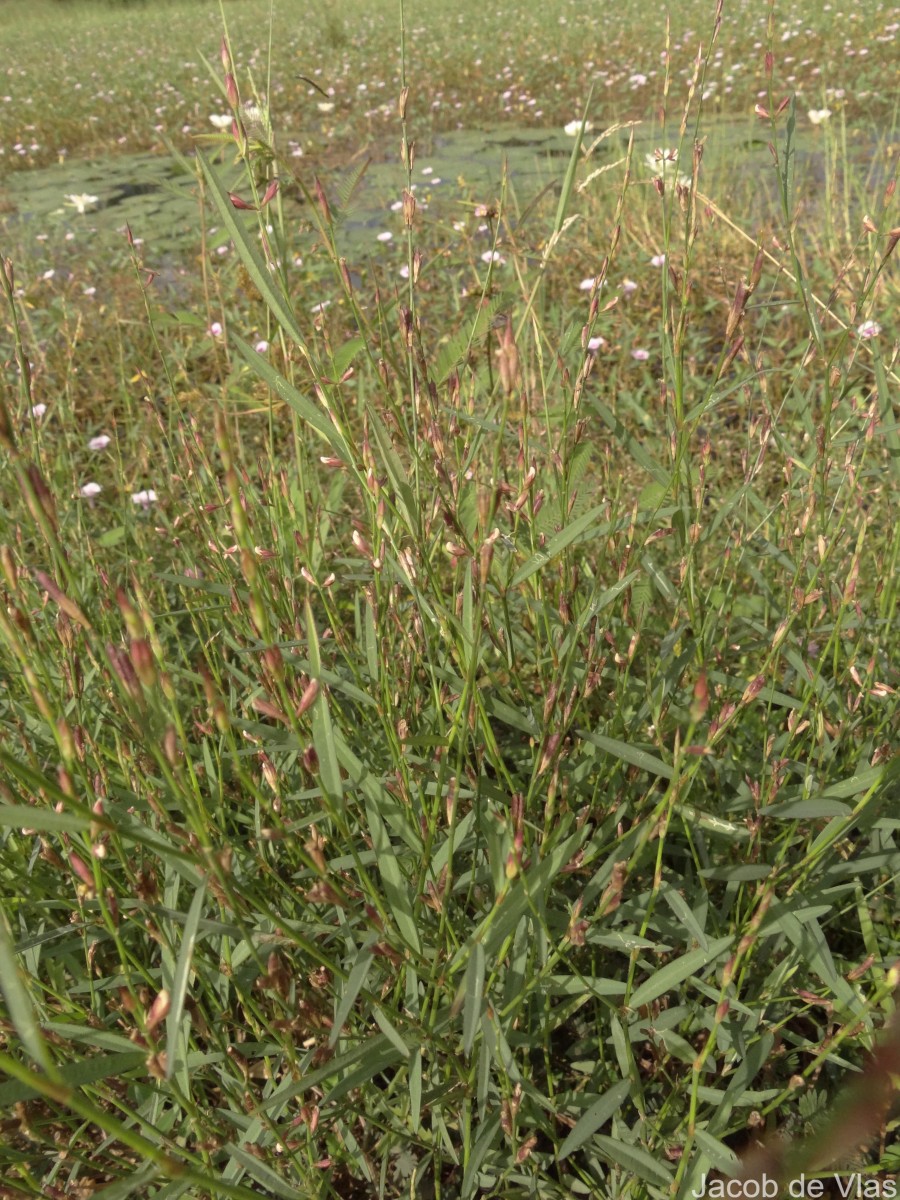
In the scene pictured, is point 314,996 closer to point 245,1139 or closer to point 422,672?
point 245,1139

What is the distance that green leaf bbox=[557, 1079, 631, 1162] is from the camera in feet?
2.29

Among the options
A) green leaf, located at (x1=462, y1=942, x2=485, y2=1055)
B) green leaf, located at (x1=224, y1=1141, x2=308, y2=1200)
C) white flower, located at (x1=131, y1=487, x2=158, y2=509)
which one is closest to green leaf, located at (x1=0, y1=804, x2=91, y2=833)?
green leaf, located at (x1=462, y1=942, x2=485, y2=1055)

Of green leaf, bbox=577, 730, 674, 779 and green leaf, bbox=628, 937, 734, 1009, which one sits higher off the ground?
green leaf, bbox=577, 730, 674, 779

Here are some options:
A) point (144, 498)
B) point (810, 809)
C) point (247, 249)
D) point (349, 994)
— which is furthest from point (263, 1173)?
point (144, 498)

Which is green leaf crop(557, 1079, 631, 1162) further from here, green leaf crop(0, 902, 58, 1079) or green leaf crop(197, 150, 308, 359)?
green leaf crop(197, 150, 308, 359)

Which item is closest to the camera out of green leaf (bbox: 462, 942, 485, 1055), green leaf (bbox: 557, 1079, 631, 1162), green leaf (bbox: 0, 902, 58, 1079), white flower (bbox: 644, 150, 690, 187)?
green leaf (bbox: 0, 902, 58, 1079)

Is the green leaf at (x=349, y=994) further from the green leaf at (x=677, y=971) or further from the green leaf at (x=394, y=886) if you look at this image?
the green leaf at (x=677, y=971)

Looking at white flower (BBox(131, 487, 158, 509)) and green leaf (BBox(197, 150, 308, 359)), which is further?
white flower (BBox(131, 487, 158, 509))

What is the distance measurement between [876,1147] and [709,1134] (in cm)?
23

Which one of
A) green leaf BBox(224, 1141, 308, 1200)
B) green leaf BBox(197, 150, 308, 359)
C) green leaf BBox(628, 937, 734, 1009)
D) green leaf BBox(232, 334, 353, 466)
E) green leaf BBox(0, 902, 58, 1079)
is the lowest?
green leaf BBox(224, 1141, 308, 1200)

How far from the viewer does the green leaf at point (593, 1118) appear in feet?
2.29

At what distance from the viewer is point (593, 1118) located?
27.8 inches

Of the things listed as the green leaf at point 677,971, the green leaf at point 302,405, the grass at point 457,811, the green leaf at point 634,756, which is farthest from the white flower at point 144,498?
the green leaf at point 677,971

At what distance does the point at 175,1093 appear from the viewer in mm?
505
